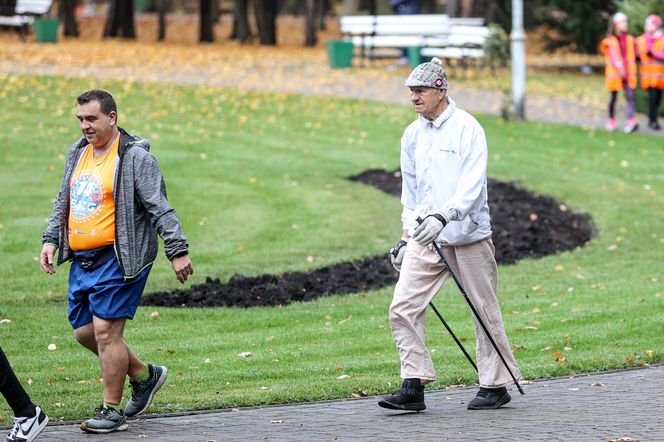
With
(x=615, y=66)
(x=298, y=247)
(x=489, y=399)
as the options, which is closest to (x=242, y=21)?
(x=615, y=66)

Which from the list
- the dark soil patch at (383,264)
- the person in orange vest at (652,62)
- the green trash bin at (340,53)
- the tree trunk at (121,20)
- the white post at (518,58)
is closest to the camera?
the dark soil patch at (383,264)

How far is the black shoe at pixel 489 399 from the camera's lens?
7.04 m

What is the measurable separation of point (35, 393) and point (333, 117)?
16344 mm

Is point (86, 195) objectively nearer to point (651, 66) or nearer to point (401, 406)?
point (401, 406)

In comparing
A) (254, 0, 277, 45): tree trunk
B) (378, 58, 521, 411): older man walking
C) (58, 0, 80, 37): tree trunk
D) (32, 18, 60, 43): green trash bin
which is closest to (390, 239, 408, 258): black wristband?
(378, 58, 521, 411): older man walking

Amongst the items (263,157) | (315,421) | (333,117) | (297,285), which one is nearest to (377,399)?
(315,421)

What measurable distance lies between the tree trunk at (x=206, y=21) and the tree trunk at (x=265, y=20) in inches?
79.5

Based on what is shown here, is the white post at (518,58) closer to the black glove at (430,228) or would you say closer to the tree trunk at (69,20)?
the black glove at (430,228)

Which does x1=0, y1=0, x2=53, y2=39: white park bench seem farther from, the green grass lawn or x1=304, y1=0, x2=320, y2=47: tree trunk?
the green grass lawn

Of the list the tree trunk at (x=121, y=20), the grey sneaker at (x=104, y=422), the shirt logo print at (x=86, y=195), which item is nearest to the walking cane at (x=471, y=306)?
the shirt logo print at (x=86, y=195)

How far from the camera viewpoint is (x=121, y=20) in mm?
43500

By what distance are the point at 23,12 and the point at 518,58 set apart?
20.1 metres

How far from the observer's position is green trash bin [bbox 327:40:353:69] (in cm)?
3147

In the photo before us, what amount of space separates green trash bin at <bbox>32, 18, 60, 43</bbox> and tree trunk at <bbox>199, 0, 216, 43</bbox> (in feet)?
22.7
